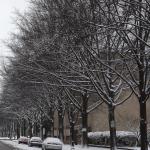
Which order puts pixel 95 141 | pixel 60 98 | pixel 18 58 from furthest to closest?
pixel 95 141
pixel 60 98
pixel 18 58

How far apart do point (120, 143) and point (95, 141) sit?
5.63 meters

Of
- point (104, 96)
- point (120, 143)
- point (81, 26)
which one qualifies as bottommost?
point (120, 143)

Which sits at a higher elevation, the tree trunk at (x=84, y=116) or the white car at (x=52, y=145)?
the tree trunk at (x=84, y=116)

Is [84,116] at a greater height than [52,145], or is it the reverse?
[84,116]

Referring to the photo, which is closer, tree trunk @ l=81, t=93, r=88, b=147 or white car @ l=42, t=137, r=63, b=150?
tree trunk @ l=81, t=93, r=88, b=147

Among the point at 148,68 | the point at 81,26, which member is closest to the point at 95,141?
the point at 148,68

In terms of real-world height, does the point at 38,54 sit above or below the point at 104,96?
above

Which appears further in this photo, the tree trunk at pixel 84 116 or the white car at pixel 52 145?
the white car at pixel 52 145

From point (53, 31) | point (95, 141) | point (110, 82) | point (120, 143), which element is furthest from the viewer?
point (95, 141)

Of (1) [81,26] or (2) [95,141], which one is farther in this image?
(2) [95,141]

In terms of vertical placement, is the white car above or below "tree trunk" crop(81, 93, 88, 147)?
below

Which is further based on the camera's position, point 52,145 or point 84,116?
point 52,145

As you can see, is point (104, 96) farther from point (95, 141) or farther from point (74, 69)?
point (95, 141)

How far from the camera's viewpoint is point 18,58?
38.0 metres
